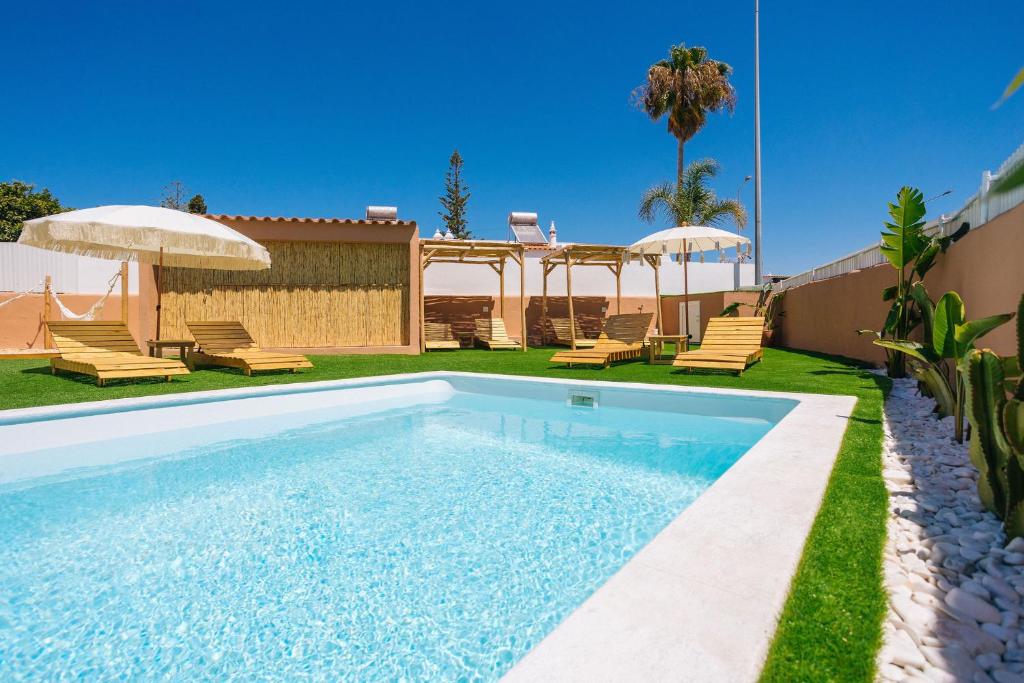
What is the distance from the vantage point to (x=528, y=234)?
2689cm

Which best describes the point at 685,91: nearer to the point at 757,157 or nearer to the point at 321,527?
the point at 757,157

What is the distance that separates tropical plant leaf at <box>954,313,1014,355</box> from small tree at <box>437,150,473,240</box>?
37204 millimetres

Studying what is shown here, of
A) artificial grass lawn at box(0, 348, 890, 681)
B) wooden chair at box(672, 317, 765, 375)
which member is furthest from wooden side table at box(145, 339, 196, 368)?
wooden chair at box(672, 317, 765, 375)

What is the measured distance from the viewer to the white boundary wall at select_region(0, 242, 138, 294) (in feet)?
49.5

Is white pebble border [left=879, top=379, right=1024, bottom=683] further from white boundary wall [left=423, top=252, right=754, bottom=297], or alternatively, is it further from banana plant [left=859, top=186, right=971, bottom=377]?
white boundary wall [left=423, top=252, right=754, bottom=297]

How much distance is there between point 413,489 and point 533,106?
2773 centimetres

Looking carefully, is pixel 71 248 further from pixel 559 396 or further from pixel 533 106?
pixel 533 106

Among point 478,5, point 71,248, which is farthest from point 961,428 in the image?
point 478,5

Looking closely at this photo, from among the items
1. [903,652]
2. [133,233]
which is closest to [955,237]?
[903,652]

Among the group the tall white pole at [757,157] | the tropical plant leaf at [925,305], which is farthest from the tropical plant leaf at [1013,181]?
the tall white pole at [757,157]

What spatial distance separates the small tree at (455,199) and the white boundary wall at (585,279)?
17.8 metres

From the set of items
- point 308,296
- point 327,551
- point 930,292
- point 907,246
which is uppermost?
point 907,246

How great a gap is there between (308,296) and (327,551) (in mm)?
11194

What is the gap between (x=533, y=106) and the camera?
2838 centimetres
